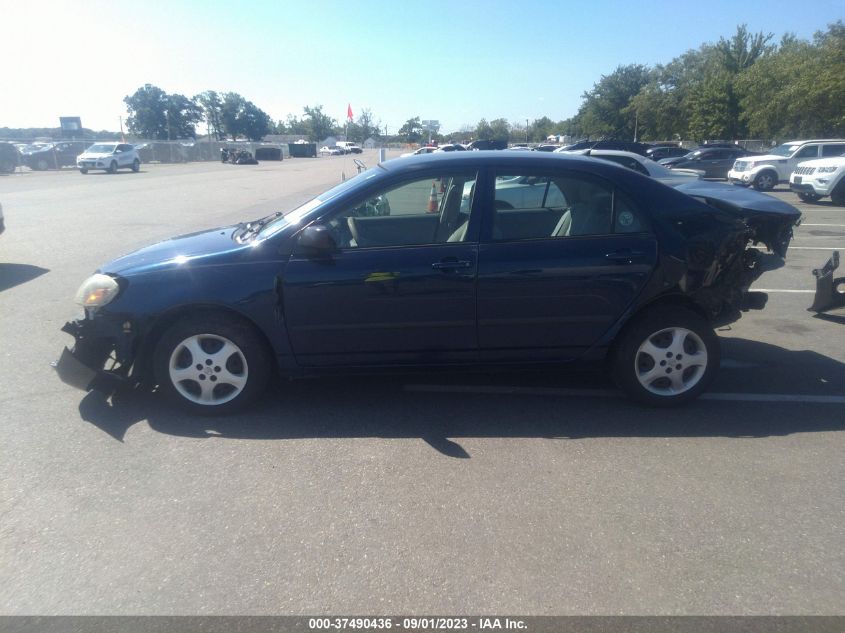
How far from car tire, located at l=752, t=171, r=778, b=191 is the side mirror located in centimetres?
2267

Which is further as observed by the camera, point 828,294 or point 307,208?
point 828,294

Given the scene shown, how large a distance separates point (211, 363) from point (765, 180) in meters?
23.4

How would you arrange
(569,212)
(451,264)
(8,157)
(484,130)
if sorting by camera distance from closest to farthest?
(451,264), (569,212), (8,157), (484,130)

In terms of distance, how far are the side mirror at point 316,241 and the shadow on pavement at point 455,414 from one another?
0.93 m

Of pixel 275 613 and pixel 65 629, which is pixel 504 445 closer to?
pixel 275 613

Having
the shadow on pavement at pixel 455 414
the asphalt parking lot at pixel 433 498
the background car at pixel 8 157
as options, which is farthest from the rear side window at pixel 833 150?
the background car at pixel 8 157

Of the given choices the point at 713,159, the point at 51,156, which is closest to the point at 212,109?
the point at 51,156

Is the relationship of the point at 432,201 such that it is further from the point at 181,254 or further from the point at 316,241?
the point at 181,254

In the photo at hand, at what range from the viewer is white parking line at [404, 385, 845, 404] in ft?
16.1

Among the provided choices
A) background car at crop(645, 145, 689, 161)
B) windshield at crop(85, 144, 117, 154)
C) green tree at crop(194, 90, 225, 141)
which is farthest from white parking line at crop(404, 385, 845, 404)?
green tree at crop(194, 90, 225, 141)

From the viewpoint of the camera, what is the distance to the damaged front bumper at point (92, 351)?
446 cm

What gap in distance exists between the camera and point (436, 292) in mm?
4438

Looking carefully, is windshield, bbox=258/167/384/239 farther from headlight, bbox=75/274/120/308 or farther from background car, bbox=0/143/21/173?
background car, bbox=0/143/21/173

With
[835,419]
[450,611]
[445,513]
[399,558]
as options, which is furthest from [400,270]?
[835,419]
